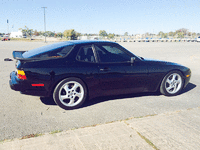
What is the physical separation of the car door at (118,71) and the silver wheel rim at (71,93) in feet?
1.59

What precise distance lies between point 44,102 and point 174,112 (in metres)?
2.81

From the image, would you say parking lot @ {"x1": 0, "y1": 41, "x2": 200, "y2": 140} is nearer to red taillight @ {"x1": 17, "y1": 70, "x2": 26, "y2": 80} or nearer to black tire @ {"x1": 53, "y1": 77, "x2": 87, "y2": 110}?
black tire @ {"x1": 53, "y1": 77, "x2": 87, "y2": 110}

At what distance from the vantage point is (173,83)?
15.4 ft

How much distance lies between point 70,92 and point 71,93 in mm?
30

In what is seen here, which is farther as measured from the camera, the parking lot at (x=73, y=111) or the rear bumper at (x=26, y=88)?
the rear bumper at (x=26, y=88)

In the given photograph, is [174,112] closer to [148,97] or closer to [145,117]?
[145,117]

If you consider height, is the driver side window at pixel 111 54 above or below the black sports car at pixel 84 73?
above

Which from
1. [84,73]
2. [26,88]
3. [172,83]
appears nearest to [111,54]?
[84,73]

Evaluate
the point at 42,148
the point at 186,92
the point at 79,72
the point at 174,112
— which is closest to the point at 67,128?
the point at 42,148

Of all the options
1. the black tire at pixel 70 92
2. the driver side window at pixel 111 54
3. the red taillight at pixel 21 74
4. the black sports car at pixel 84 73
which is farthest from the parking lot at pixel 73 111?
the driver side window at pixel 111 54

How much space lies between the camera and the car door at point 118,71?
13.1 feet

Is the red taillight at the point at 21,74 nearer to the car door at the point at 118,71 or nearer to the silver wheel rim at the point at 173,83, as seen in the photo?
the car door at the point at 118,71

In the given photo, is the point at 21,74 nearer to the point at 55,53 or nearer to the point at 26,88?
the point at 26,88

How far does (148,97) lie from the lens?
4.61 m
